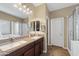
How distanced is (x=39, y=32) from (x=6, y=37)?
236 centimetres

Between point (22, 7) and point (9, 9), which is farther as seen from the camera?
point (22, 7)

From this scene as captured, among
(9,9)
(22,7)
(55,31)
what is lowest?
(55,31)

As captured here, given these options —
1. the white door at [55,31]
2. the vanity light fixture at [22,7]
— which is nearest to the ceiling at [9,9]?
the vanity light fixture at [22,7]

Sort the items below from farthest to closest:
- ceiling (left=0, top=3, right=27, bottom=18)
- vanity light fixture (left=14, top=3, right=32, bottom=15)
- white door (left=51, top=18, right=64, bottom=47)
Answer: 1. white door (left=51, top=18, right=64, bottom=47)
2. vanity light fixture (left=14, top=3, right=32, bottom=15)
3. ceiling (left=0, top=3, right=27, bottom=18)

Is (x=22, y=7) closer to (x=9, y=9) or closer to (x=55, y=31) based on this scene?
(x=9, y=9)

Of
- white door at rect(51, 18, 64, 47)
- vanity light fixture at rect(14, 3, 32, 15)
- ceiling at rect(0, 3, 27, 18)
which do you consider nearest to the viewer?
ceiling at rect(0, 3, 27, 18)

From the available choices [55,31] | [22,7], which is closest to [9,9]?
[22,7]

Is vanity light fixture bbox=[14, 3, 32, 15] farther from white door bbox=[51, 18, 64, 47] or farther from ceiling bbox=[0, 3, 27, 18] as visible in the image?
white door bbox=[51, 18, 64, 47]

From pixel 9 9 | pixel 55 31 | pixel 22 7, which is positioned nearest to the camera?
pixel 9 9

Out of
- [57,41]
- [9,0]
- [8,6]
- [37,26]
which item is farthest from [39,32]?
[9,0]

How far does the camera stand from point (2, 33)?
252 centimetres

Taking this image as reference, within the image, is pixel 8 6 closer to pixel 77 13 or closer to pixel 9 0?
pixel 9 0

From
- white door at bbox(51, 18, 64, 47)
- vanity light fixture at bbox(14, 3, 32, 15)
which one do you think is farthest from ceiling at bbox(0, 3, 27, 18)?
white door at bbox(51, 18, 64, 47)

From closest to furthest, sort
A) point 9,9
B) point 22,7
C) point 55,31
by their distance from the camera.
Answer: point 9,9 → point 22,7 → point 55,31
